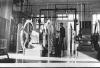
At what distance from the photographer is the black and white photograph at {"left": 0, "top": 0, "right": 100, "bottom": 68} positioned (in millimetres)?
2424

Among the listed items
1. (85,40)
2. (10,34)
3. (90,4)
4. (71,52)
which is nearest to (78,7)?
(90,4)

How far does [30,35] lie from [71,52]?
879 millimetres

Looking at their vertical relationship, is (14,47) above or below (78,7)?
below

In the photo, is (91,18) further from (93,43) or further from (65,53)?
(65,53)

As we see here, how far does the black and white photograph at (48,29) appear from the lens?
2424mm

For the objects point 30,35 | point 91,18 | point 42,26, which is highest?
point 91,18

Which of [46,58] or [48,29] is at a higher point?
[48,29]

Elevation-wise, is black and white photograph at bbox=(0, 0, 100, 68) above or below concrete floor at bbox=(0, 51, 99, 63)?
above

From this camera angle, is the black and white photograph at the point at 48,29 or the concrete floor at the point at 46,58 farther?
the black and white photograph at the point at 48,29

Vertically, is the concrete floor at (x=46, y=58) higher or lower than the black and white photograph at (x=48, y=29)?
lower

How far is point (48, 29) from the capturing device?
2533 mm

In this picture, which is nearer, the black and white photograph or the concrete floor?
the concrete floor

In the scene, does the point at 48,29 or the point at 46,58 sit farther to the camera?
the point at 48,29

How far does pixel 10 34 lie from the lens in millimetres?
2525
